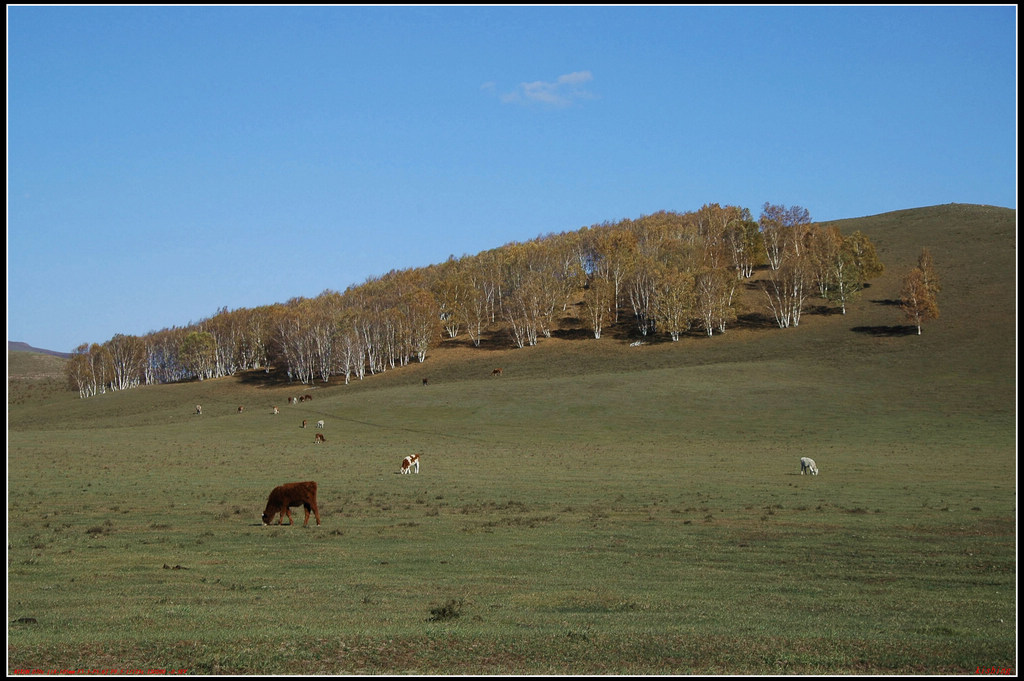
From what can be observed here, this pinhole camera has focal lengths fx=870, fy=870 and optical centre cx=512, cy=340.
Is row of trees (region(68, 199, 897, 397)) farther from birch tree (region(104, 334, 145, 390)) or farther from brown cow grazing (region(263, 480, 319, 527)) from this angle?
brown cow grazing (region(263, 480, 319, 527))

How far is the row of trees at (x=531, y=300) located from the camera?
117 metres

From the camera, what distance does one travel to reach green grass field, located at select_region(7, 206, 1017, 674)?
10.8 meters

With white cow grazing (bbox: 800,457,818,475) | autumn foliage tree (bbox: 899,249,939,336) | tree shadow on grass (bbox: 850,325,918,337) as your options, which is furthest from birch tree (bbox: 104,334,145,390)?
white cow grazing (bbox: 800,457,818,475)

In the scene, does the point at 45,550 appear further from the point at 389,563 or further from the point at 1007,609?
the point at 1007,609

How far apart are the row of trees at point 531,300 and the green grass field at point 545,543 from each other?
45220 millimetres

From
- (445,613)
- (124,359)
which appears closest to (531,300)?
(124,359)

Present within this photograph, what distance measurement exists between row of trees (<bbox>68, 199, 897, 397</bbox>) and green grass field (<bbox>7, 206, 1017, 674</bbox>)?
148 ft

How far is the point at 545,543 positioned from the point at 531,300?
10342 centimetres

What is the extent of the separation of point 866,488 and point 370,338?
9176 centimetres

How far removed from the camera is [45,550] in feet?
63.5

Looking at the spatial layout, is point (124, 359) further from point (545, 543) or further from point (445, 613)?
point (445, 613)

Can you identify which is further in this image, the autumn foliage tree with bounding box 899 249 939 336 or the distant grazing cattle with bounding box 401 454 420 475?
the autumn foliage tree with bounding box 899 249 939 336

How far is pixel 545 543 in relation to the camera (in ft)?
67.3

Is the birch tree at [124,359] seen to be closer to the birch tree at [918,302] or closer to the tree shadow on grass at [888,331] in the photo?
the tree shadow on grass at [888,331]
